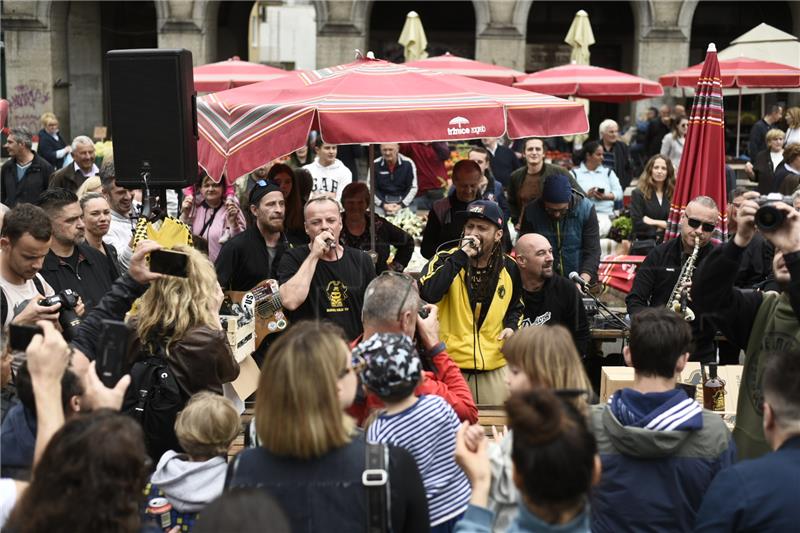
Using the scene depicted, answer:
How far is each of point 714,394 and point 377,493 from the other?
9.25 ft

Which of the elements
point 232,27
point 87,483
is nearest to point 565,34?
point 232,27

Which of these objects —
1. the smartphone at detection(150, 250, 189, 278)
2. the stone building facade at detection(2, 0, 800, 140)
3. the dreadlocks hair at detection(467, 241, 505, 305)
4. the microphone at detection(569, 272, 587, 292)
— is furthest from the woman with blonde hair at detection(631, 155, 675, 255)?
the stone building facade at detection(2, 0, 800, 140)

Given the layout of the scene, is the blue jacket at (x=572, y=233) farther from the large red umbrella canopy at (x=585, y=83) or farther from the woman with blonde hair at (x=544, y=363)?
the large red umbrella canopy at (x=585, y=83)

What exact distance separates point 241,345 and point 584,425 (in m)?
3.54

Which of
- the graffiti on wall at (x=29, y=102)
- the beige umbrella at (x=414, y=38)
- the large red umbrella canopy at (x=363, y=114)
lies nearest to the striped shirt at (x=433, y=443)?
the large red umbrella canopy at (x=363, y=114)

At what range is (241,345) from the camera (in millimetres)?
5973

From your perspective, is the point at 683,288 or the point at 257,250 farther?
the point at 257,250

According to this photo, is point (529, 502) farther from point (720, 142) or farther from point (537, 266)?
point (720, 142)

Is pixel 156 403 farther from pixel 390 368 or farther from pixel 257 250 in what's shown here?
pixel 257 250

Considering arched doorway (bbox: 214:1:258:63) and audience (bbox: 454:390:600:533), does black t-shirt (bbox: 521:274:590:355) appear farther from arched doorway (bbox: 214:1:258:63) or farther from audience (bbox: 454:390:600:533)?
arched doorway (bbox: 214:1:258:63)

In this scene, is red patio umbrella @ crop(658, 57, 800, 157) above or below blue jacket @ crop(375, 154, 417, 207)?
above

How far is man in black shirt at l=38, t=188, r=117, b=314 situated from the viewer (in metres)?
5.93

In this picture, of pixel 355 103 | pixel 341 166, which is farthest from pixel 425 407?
pixel 341 166

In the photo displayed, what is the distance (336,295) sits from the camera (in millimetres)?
5973
